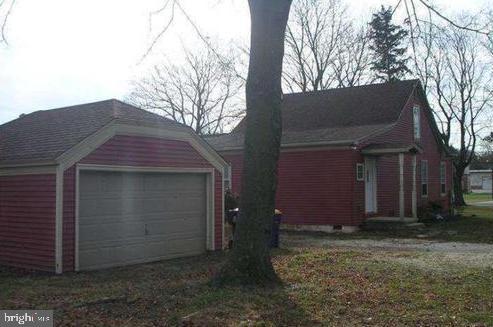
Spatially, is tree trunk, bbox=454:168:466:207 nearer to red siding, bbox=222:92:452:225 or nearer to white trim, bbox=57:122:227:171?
red siding, bbox=222:92:452:225

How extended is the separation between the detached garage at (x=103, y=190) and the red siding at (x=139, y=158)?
0.07 feet

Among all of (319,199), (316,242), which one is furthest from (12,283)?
(319,199)

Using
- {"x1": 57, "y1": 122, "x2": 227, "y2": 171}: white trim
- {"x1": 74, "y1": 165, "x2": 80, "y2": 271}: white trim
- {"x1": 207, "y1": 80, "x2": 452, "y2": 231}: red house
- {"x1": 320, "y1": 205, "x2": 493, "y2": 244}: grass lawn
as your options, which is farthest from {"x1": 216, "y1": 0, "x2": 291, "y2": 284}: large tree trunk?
{"x1": 207, "y1": 80, "x2": 452, "y2": 231}: red house

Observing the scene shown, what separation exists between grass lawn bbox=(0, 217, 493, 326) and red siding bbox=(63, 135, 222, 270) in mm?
1211

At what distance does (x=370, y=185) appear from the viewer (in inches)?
921

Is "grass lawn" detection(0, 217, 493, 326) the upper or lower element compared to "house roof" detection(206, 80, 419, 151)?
lower

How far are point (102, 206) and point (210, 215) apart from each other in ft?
11.1

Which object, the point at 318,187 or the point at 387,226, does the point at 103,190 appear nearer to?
the point at 318,187

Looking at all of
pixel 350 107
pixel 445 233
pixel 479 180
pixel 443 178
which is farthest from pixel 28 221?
pixel 479 180

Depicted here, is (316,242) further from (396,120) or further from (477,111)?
(477,111)

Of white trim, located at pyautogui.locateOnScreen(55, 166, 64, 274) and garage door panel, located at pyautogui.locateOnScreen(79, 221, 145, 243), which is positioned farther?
garage door panel, located at pyautogui.locateOnScreen(79, 221, 145, 243)

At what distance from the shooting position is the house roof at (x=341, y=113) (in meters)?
23.7

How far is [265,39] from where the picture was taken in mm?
9461

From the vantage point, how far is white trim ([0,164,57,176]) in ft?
38.3
